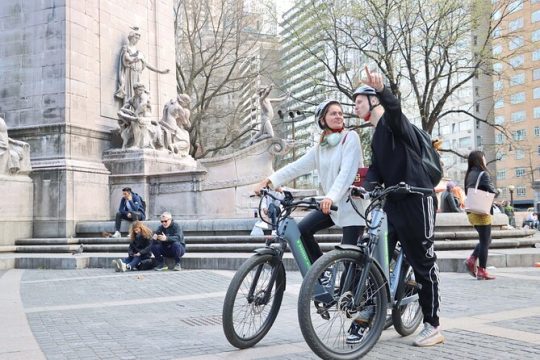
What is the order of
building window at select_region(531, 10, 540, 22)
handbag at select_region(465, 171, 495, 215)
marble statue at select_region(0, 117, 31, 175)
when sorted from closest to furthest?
handbag at select_region(465, 171, 495, 215)
marble statue at select_region(0, 117, 31, 175)
building window at select_region(531, 10, 540, 22)

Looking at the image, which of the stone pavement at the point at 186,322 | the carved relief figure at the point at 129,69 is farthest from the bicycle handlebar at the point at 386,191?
the carved relief figure at the point at 129,69

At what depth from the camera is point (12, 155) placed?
47.9ft

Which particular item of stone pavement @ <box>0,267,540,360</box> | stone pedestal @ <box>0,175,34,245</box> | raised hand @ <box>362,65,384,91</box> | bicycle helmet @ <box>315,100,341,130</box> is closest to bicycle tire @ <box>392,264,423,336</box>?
stone pavement @ <box>0,267,540,360</box>

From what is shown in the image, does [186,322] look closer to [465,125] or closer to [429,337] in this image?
[429,337]

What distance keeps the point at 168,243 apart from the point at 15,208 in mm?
5753

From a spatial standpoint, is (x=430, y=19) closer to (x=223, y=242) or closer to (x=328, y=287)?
(x=223, y=242)

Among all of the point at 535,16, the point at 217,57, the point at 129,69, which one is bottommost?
the point at 129,69

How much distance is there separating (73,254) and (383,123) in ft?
34.7

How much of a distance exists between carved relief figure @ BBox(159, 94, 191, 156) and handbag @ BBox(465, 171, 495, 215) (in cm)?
1250

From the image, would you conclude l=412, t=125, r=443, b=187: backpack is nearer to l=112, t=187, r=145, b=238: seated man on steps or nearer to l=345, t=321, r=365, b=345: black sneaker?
l=345, t=321, r=365, b=345: black sneaker

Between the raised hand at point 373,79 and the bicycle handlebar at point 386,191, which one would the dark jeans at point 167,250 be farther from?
the raised hand at point 373,79

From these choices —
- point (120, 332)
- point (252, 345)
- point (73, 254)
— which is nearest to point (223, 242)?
point (73, 254)

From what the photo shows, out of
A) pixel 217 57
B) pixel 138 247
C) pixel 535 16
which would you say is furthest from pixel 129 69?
pixel 535 16

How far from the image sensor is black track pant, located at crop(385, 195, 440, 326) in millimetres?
4461
